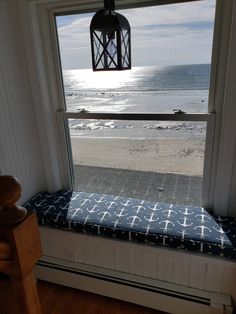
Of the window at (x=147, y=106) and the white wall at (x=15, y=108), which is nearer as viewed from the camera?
the window at (x=147, y=106)

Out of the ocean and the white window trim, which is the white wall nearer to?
the white window trim

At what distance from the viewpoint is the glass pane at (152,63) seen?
145 cm

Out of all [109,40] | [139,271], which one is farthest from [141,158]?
[109,40]

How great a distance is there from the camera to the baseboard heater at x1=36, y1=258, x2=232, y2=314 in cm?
146

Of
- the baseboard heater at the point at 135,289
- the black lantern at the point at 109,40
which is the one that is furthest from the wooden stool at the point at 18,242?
the baseboard heater at the point at 135,289

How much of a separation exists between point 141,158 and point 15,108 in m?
0.93

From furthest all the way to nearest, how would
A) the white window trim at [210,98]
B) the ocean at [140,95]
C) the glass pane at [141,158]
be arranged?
the glass pane at [141,158] → the ocean at [140,95] → the white window trim at [210,98]

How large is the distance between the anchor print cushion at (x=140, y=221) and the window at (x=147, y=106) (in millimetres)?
160

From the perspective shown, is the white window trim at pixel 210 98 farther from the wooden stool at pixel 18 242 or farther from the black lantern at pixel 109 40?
the wooden stool at pixel 18 242

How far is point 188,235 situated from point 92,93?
1.10m

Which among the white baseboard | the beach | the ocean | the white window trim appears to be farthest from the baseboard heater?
the ocean

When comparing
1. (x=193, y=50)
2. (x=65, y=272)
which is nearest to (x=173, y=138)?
(x=193, y=50)

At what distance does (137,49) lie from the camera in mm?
1571

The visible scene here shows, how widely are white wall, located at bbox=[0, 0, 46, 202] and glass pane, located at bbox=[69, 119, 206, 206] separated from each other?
1.02 ft
